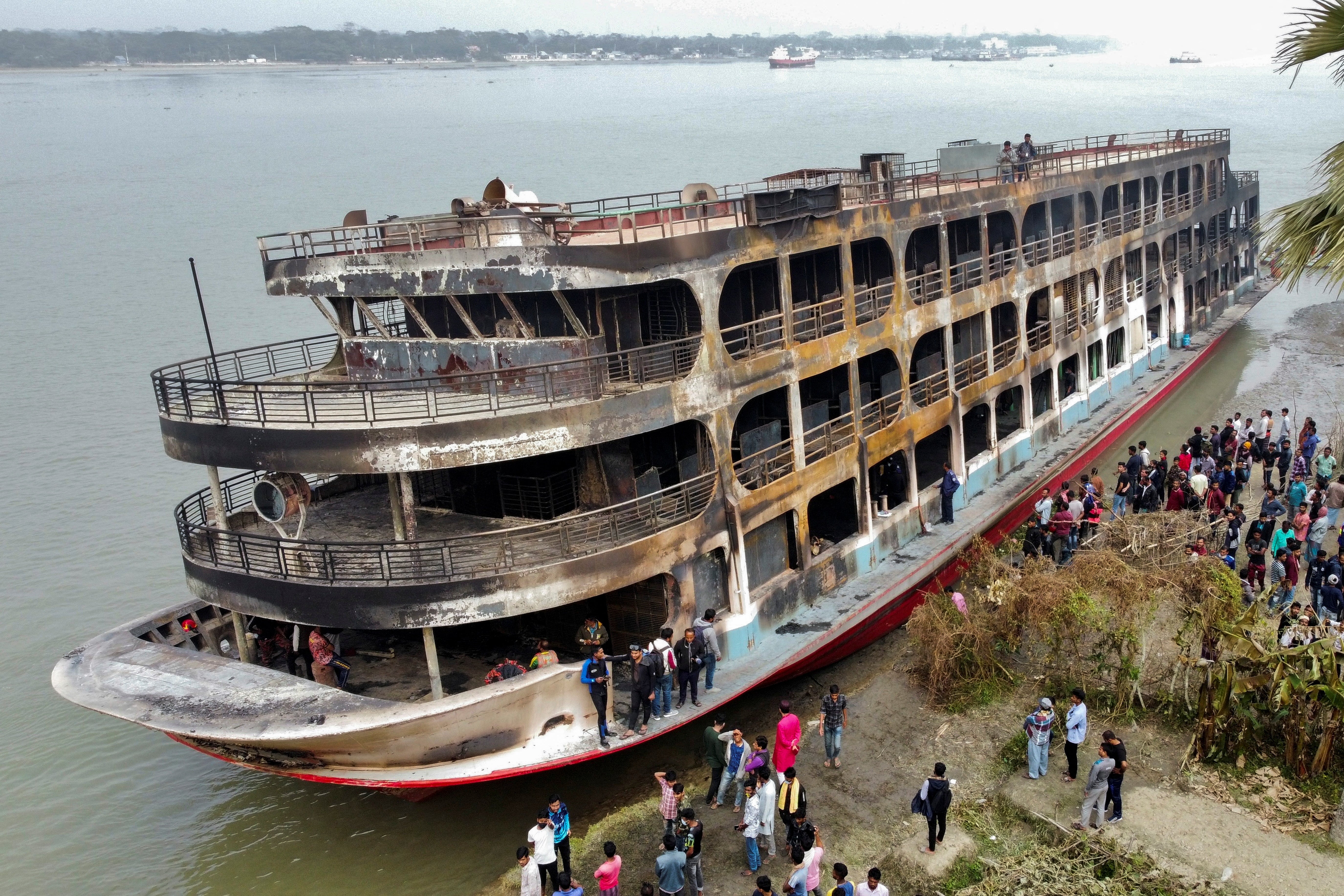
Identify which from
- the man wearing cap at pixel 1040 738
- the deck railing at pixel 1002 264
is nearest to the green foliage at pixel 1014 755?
the man wearing cap at pixel 1040 738

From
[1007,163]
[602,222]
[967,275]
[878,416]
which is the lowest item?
[878,416]

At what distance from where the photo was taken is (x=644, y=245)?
14.1 metres

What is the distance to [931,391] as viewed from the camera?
2091 centimetres

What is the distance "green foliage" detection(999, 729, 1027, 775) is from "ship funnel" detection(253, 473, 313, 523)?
380 inches

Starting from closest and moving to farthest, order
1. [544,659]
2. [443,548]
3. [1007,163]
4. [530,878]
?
[530,878] → [443,548] → [544,659] → [1007,163]

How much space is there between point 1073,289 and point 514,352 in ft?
57.1

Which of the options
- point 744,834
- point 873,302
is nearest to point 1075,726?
point 744,834

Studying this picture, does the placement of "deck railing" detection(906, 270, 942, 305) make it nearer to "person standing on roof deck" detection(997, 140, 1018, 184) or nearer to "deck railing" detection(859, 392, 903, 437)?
"deck railing" detection(859, 392, 903, 437)

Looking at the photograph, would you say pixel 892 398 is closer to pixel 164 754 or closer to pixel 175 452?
pixel 175 452

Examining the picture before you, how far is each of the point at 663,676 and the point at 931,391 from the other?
954 centimetres

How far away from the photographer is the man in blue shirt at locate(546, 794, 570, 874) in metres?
12.1

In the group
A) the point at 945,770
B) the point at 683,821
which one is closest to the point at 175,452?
the point at 683,821

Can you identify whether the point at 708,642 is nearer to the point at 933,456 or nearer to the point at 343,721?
the point at 343,721

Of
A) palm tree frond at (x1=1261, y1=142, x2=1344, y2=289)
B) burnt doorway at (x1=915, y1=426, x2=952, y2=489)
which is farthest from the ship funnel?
burnt doorway at (x1=915, y1=426, x2=952, y2=489)
